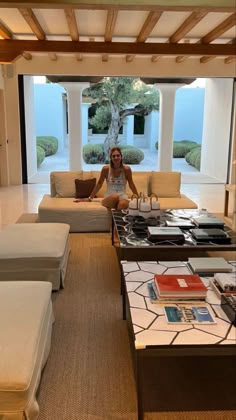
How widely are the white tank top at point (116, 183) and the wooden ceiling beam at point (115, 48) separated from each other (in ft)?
8.73

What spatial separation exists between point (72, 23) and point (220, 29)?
2.05 m

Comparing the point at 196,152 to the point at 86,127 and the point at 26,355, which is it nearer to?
the point at 86,127

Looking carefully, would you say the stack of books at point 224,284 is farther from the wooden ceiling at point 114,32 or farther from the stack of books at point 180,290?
the wooden ceiling at point 114,32

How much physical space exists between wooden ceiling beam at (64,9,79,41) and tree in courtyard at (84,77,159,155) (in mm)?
5869

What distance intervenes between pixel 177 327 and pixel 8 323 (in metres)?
0.79

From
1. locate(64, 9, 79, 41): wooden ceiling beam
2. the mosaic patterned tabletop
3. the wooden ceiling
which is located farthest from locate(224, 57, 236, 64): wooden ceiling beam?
the mosaic patterned tabletop

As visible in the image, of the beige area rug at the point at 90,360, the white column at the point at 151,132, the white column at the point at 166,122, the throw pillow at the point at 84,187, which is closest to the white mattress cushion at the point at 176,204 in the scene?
the throw pillow at the point at 84,187

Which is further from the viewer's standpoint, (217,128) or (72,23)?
(217,128)

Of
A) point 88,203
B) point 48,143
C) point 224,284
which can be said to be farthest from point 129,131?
point 224,284

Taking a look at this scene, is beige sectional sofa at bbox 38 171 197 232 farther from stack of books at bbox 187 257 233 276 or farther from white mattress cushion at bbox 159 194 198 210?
stack of books at bbox 187 257 233 276

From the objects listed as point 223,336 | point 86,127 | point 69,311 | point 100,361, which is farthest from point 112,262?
point 86,127

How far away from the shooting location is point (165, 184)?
17.1 ft

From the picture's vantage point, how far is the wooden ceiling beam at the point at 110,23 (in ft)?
15.5

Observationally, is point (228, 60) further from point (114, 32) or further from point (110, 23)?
point (110, 23)
